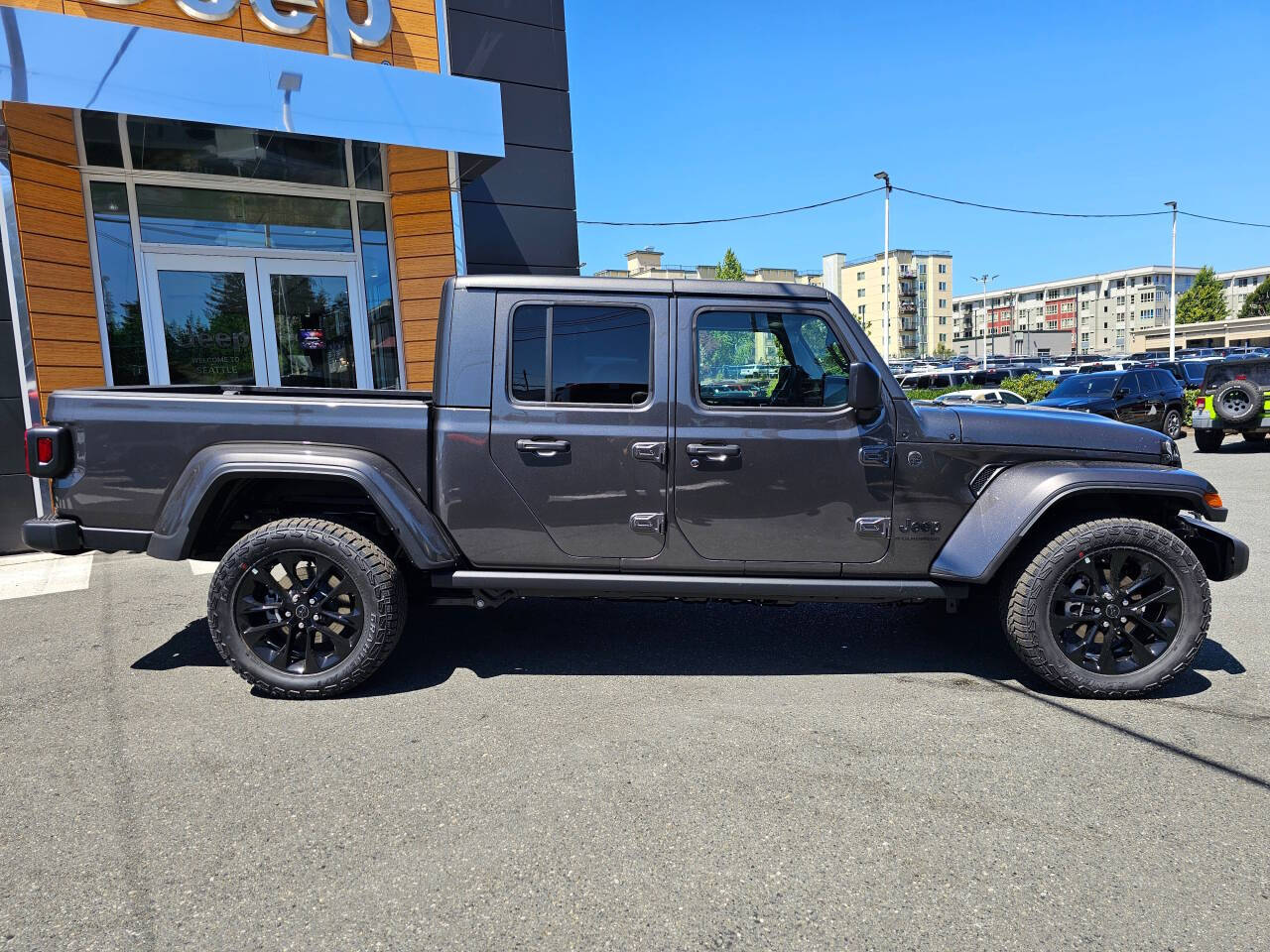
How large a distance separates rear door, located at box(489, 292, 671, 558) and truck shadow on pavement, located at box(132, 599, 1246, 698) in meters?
0.87

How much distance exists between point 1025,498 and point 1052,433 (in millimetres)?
379

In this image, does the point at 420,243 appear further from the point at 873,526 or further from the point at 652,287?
the point at 873,526

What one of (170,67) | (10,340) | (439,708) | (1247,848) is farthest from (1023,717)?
(10,340)

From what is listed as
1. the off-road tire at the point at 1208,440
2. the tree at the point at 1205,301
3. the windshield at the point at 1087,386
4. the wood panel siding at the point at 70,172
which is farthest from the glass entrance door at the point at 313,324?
the tree at the point at 1205,301

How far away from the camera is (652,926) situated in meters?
2.21

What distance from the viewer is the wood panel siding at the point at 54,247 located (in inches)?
294

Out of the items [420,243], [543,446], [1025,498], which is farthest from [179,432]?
[420,243]

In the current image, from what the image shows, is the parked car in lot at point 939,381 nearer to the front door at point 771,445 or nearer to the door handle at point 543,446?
the front door at point 771,445

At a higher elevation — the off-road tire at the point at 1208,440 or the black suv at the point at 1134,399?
the black suv at the point at 1134,399

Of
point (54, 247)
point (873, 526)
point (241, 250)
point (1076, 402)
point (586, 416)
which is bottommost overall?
point (873, 526)

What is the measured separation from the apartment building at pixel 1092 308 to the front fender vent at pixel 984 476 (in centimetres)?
10781

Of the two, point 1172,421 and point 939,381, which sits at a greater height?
point 939,381

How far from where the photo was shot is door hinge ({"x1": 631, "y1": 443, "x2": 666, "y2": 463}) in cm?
370

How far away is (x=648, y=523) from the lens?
3.75 meters
